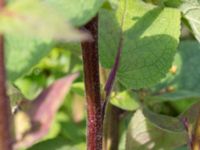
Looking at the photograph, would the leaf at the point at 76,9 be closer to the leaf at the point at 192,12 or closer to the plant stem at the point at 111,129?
the leaf at the point at 192,12

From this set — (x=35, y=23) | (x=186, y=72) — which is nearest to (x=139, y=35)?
(x=35, y=23)

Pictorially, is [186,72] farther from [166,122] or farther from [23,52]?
[23,52]

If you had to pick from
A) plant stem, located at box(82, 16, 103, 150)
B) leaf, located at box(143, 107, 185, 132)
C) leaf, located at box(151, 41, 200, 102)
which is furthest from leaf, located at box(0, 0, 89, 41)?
leaf, located at box(151, 41, 200, 102)

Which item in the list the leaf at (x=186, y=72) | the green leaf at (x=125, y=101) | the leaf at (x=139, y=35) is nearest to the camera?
the leaf at (x=139, y=35)

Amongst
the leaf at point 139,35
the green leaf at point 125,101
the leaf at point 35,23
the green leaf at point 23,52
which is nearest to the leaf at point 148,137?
the green leaf at point 125,101

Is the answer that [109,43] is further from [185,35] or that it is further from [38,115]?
[185,35]

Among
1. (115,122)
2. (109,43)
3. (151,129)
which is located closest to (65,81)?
(109,43)
